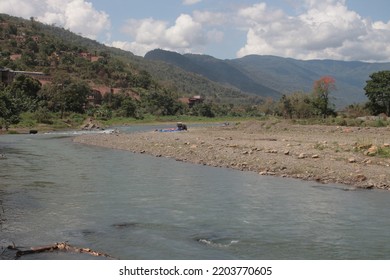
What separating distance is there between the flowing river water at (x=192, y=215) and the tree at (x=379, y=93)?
190 feet

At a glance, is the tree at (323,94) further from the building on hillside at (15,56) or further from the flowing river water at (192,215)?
the building on hillside at (15,56)

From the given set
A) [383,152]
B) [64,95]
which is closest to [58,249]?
[383,152]

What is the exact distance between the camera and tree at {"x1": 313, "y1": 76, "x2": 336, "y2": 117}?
76.5 metres

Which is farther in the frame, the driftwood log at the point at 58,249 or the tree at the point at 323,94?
the tree at the point at 323,94

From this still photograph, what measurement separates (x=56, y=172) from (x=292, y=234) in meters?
16.7

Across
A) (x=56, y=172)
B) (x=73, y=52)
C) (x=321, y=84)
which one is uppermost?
(x=73, y=52)

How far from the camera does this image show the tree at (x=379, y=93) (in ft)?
247

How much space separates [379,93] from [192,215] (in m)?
69.0

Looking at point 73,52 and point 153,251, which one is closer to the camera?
point 153,251

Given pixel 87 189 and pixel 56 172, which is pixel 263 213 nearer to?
pixel 87 189

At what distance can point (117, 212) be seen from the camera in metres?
15.9

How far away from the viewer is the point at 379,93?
250 ft

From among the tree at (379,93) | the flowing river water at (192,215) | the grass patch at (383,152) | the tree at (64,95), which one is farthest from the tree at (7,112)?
the tree at (379,93)
